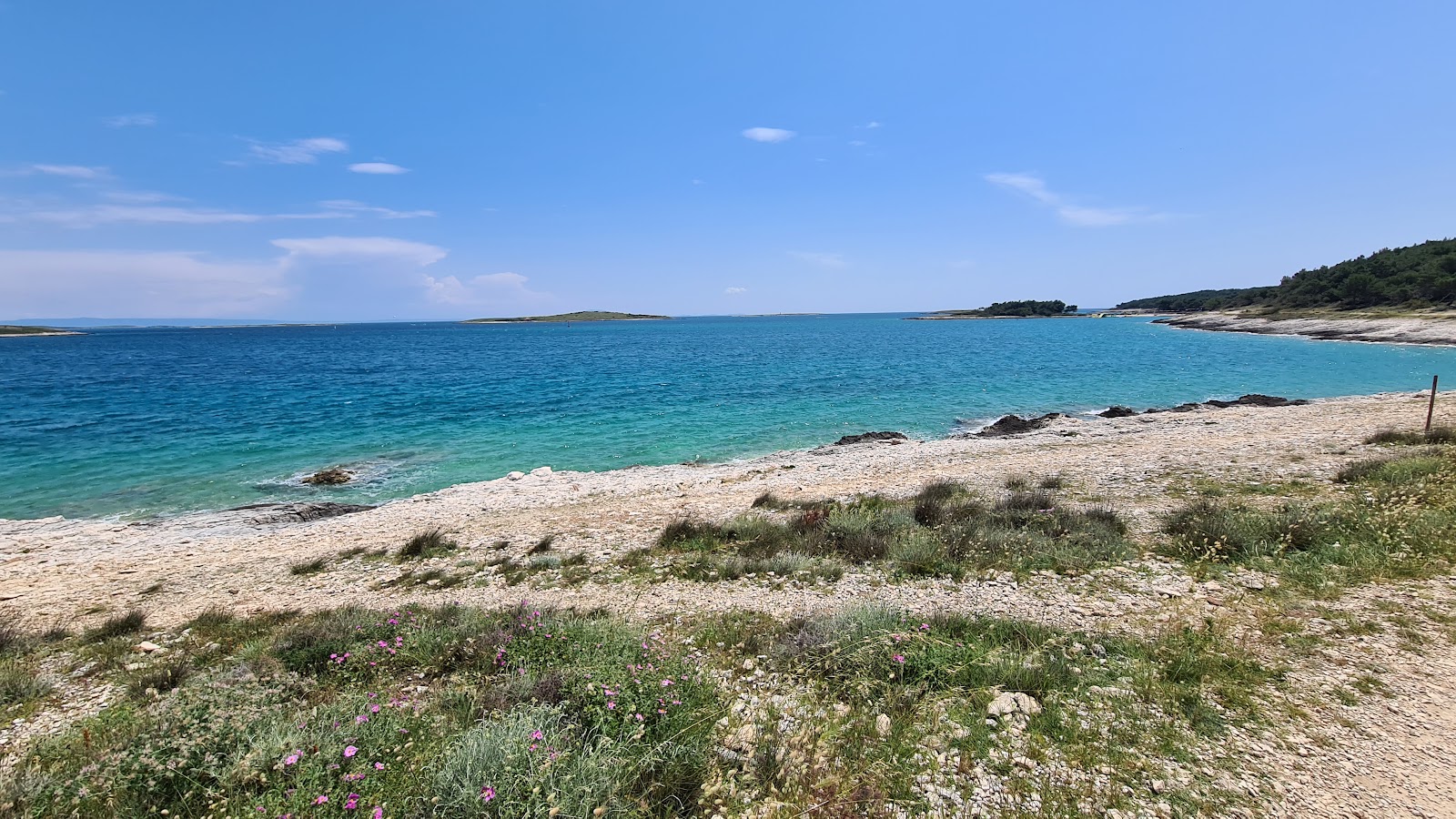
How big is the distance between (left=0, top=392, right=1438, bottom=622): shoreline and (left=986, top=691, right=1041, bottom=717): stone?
2.94 m

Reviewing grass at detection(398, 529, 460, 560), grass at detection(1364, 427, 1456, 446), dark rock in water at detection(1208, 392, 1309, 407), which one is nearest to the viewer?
grass at detection(398, 529, 460, 560)

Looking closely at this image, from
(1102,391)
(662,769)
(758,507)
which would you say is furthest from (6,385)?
(1102,391)

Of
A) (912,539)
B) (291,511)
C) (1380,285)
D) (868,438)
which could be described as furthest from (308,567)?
(1380,285)

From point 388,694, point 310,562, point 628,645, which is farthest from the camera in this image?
point 310,562

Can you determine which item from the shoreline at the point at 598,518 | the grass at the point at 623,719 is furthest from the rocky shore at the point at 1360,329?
the grass at the point at 623,719

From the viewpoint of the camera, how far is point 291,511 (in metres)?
18.8

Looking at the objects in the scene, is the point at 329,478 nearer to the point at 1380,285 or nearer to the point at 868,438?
the point at 868,438

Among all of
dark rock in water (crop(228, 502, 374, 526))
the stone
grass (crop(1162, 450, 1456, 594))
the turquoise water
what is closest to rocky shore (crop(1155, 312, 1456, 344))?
the turquoise water

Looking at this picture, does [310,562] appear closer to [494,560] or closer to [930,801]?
[494,560]

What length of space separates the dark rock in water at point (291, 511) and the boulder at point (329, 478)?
Result: 2.76 meters

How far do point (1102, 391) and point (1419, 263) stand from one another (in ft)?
346

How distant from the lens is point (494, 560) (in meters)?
12.2

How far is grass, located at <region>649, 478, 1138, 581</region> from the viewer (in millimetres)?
9734

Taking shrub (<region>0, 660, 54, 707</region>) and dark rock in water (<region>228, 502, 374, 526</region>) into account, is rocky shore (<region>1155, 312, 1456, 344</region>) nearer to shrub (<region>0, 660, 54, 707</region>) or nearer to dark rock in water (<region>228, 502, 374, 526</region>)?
dark rock in water (<region>228, 502, 374, 526</region>)
